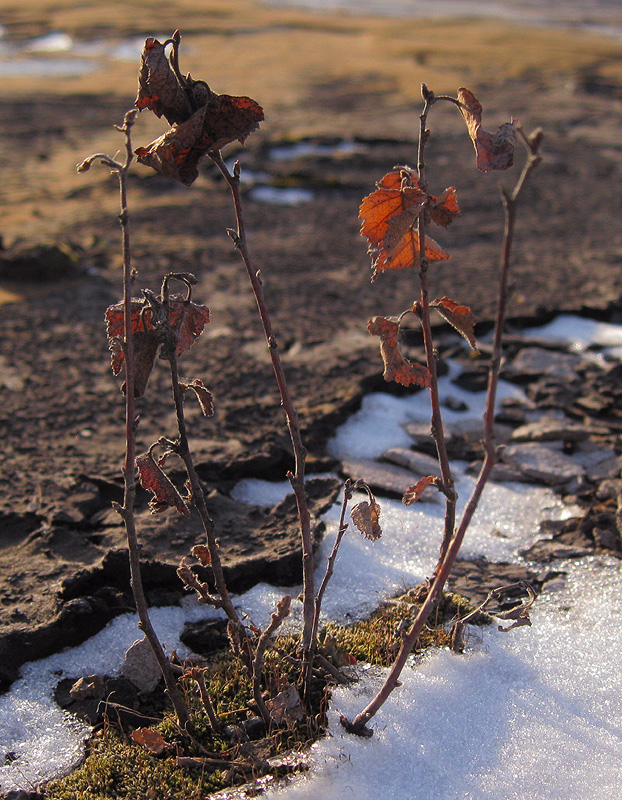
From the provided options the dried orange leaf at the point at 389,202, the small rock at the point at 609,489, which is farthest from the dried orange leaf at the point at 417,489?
the small rock at the point at 609,489

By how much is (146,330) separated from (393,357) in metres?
0.65

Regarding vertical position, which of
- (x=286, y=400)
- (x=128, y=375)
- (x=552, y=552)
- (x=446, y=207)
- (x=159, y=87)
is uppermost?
(x=159, y=87)

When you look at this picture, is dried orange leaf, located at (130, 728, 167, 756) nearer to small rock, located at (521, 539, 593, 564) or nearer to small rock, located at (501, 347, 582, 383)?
small rock, located at (521, 539, 593, 564)

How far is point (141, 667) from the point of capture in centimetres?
234

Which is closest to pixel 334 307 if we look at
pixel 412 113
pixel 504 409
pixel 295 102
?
pixel 504 409

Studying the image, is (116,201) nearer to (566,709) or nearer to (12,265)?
(12,265)

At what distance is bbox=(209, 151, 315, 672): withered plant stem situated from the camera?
5.57 ft

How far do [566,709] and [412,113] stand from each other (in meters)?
11.9

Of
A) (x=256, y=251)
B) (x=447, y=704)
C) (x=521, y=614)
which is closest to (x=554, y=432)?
(x=521, y=614)

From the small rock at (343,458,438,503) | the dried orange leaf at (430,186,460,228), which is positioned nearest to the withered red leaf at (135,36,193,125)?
the dried orange leaf at (430,186,460,228)

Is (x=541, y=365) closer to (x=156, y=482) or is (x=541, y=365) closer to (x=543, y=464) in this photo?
(x=543, y=464)

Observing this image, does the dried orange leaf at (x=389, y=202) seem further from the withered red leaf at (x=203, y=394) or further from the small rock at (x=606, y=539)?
the small rock at (x=606, y=539)

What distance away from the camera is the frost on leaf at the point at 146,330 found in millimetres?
1778

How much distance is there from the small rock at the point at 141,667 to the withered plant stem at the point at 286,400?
1.75ft
